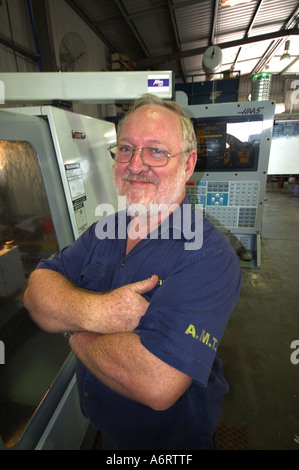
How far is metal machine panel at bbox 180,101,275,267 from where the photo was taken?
7.96 ft

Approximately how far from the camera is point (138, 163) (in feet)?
3.31

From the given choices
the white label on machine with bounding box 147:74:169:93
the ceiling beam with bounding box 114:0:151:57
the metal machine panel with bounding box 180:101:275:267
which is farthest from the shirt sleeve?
the ceiling beam with bounding box 114:0:151:57

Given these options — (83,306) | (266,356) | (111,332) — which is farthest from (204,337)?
(266,356)

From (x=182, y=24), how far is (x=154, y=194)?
624 centimetres

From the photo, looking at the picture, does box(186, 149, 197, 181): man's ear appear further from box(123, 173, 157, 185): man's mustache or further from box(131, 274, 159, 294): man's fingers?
box(131, 274, 159, 294): man's fingers

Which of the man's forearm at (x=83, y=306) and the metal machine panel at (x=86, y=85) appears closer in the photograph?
the man's forearm at (x=83, y=306)

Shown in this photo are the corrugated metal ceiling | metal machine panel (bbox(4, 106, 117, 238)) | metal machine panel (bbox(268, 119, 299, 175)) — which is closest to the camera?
metal machine panel (bbox(4, 106, 117, 238))

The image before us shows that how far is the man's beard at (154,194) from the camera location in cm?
100

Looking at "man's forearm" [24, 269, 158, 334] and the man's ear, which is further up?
the man's ear

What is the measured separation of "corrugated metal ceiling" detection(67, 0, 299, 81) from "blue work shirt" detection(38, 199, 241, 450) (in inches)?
197

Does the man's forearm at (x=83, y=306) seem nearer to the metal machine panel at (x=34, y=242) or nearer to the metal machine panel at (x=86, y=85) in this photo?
the metal machine panel at (x=34, y=242)

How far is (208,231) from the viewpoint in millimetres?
853

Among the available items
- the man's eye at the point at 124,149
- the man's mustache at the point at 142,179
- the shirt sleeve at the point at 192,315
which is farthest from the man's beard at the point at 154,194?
the shirt sleeve at the point at 192,315

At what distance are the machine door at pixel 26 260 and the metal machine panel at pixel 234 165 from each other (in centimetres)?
189
